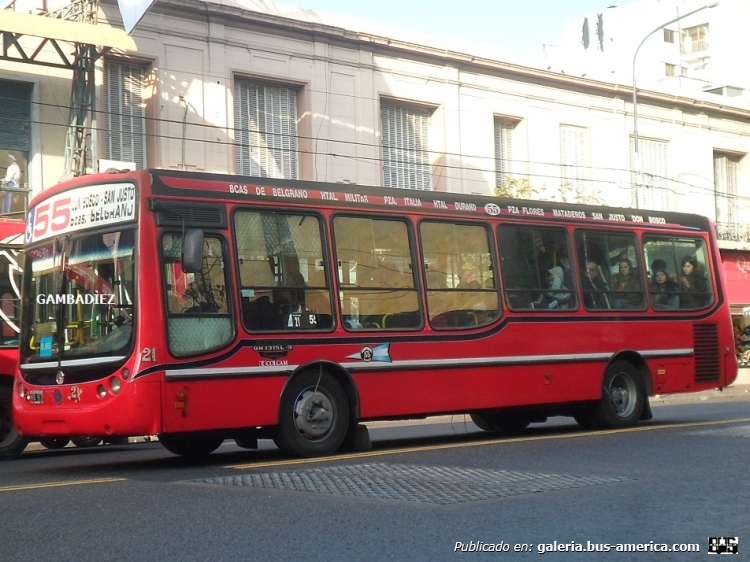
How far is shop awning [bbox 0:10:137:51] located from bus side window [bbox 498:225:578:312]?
1199 centimetres

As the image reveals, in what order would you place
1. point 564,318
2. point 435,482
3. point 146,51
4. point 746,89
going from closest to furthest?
1. point 435,482
2. point 564,318
3. point 146,51
4. point 746,89

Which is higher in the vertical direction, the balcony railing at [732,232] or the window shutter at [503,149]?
the window shutter at [503,149]

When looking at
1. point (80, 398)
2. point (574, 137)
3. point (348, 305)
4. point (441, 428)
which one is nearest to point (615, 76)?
point (574, 137)

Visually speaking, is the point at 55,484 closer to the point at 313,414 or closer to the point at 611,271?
the point at 313,414

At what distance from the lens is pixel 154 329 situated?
423 inches

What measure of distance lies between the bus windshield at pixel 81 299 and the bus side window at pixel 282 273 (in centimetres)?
123

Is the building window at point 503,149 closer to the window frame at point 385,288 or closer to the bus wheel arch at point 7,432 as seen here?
the window frame at point 385,288

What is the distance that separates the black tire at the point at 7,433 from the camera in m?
13.5

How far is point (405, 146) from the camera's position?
3169 cm

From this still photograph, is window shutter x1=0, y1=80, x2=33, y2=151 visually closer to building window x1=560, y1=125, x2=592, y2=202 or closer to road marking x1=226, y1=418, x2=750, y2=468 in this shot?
road marking x1=226, y1=418, x2=750, y2=468

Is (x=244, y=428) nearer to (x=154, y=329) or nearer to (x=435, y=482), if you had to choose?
(x=154, y=329)

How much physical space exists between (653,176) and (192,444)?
1125 inches

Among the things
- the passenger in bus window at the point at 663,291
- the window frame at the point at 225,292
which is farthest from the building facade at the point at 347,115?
the window frame at the point at 225,292

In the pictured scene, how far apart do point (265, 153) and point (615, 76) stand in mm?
14936
